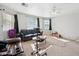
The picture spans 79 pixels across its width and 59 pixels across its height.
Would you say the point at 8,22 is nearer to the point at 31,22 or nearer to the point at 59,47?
the point at 31,22

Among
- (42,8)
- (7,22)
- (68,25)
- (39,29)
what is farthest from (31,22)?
(68,25)

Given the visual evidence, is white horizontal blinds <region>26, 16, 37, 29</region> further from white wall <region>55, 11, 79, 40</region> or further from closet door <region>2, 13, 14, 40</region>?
white wall <region>55, 11, 79, 40</region>

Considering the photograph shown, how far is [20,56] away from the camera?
2.17m

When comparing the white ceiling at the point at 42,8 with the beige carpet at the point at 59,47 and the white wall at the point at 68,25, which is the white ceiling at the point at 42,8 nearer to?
the white wall at the point at 68,25

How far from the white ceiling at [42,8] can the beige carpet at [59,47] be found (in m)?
0.57

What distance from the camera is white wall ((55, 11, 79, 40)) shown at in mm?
2129

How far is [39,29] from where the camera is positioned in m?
2.19

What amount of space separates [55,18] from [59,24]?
16 centimetres

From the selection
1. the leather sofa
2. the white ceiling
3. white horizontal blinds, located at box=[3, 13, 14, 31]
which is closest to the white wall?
the white ceiling

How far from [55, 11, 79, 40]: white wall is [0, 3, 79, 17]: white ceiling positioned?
112mm

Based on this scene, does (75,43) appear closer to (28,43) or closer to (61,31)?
(61,31)

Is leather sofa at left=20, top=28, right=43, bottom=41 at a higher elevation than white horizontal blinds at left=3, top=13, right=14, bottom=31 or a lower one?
lower

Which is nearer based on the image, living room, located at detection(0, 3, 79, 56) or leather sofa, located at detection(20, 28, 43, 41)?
living room, located at detection(0, 3, 79, 56)

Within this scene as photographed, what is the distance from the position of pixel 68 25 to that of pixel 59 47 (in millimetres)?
508
